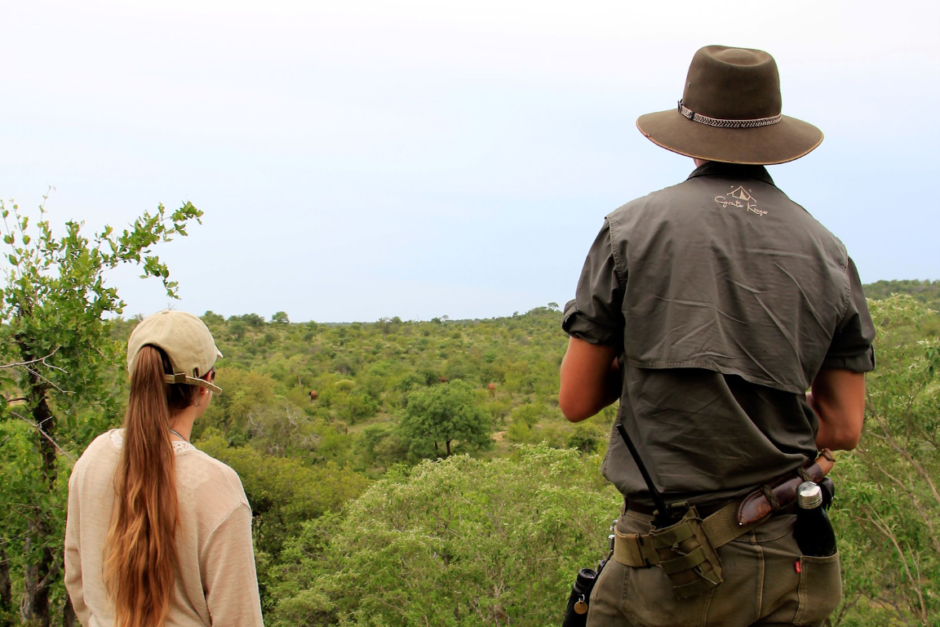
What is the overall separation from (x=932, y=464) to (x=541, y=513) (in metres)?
5.87

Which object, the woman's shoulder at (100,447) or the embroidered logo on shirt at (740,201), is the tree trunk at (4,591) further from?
the embroidered logo on shirt at (740,201)

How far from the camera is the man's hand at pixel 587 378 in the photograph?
1853 millimetres

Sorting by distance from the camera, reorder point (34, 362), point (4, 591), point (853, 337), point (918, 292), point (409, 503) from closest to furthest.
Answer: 1. point (853, 337)
2. point (34, 362)
3. point (4, 591)
4. point (409, 503)
5. point (918, 292)

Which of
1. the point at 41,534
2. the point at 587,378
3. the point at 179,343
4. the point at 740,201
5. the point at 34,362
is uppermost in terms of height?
the point at 740,201

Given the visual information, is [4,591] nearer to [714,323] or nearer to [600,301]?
[600,301]

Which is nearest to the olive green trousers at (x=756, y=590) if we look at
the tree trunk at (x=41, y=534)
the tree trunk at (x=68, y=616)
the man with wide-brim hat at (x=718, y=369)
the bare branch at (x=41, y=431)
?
the man with wide-brim hat at (x=718, y=369)

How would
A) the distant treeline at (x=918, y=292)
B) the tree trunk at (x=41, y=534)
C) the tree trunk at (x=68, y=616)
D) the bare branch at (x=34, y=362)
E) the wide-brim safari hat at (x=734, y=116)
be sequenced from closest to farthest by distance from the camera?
the wide-brim safari hat at (x=734, y=116), the bare branch at (x=34, y=362), the tree trunk at (x=41, y=534), the tree trunk at (x=68, y=616), the distant treeline at (x=918, y=292)

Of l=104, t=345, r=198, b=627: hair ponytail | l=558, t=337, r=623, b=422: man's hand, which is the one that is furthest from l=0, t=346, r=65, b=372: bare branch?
l=558, t=337, r=623, b=422: man's hand

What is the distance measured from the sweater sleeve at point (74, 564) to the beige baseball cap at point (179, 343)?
38 cm

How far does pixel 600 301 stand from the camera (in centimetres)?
178

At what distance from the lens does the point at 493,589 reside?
35.7 ft

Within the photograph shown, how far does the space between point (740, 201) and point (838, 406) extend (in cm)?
67

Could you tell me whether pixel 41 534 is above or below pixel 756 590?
below

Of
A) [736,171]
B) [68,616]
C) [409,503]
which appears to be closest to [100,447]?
[736,171]
